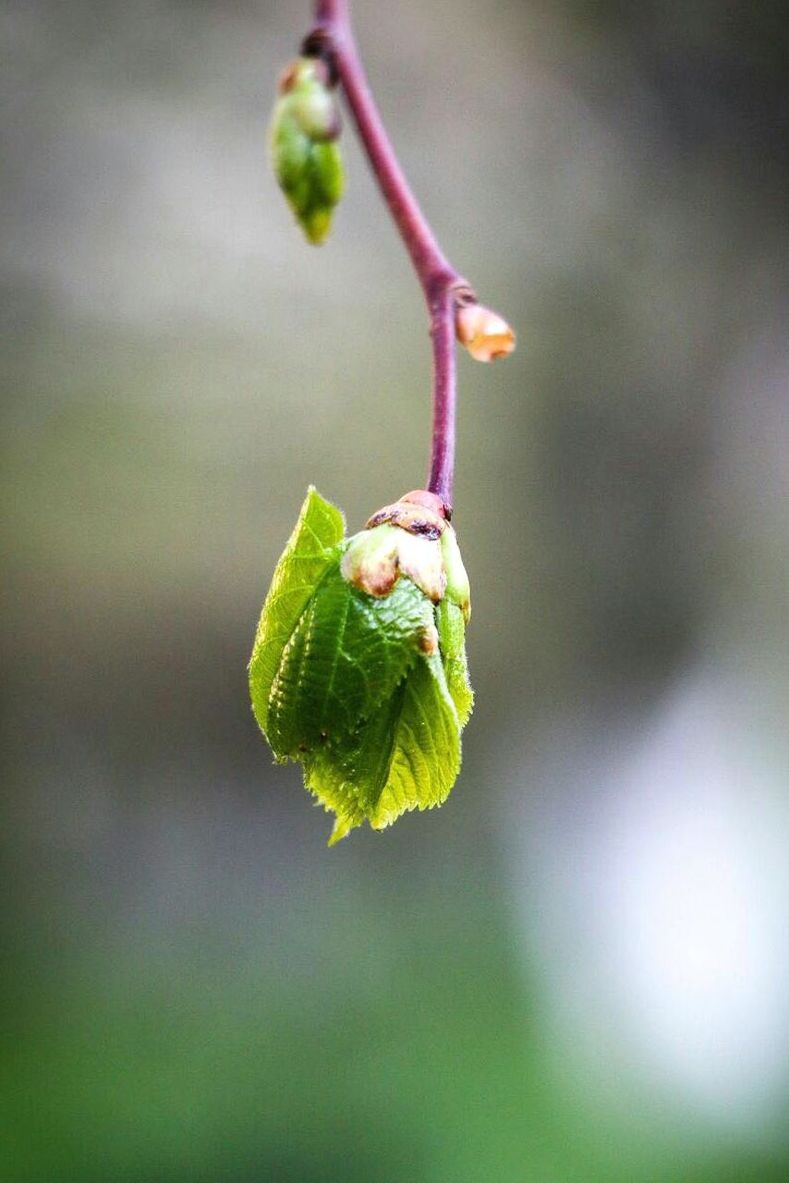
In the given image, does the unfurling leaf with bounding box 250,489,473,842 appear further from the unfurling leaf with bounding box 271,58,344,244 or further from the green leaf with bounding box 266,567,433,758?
the unfurling leaf with bounding box 271,58,344,244

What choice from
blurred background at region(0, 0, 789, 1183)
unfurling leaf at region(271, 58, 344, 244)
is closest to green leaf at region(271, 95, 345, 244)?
unfurling leaf at region(271, 58, 344, 244)

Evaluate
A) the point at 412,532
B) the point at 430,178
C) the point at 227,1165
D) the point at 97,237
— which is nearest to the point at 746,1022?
the point at 227,1165

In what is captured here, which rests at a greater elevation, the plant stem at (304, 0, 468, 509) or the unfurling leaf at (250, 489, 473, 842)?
the plant stem at (304, 0, 468, 509)

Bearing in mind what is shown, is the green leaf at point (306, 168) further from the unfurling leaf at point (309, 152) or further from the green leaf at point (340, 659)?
the green leaf at point (340, 659)

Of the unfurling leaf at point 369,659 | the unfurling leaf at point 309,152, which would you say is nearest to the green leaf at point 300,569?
the unfurling leaf at point 369,659

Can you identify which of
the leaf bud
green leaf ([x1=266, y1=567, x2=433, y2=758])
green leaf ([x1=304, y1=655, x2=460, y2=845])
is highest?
the leaf bud

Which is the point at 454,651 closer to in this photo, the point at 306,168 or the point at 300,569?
the point at 300,569

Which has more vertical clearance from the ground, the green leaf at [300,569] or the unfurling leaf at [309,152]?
the unfurling leaf at [309,152]
